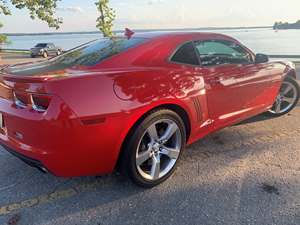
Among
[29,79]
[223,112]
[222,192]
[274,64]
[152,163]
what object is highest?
[29,79]

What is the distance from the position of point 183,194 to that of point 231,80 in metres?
1.55

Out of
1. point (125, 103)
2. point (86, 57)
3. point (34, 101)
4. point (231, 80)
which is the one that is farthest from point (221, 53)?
point (34, 101)

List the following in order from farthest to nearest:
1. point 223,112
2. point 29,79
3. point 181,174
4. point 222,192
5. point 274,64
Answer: point 274,64 → point 223,112 → point 181,174 → point 222,192 → point 29,79

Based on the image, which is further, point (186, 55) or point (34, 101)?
point (186, 55)

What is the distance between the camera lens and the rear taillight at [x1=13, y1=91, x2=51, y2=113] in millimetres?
2314

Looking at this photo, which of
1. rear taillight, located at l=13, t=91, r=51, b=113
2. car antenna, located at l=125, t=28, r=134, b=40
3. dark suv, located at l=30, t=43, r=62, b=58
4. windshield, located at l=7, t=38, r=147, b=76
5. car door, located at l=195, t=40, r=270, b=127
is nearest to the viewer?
rear taillight, located at l=13, t=91, r=51, b=113

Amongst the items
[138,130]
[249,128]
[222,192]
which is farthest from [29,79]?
[249,128]

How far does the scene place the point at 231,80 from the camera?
359 cm

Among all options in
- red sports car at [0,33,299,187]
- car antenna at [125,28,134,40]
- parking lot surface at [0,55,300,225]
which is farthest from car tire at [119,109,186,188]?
car antenna at [125,28,134,40]

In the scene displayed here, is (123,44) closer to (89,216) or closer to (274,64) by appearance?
(89,216)

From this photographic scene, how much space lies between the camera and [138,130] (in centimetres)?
265

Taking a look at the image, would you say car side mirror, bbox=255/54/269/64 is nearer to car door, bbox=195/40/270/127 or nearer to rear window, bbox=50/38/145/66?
car door, bbox=195/40/270/127

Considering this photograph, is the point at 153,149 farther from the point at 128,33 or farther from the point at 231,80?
the point at 128,33

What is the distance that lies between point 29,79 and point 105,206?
1267mm
